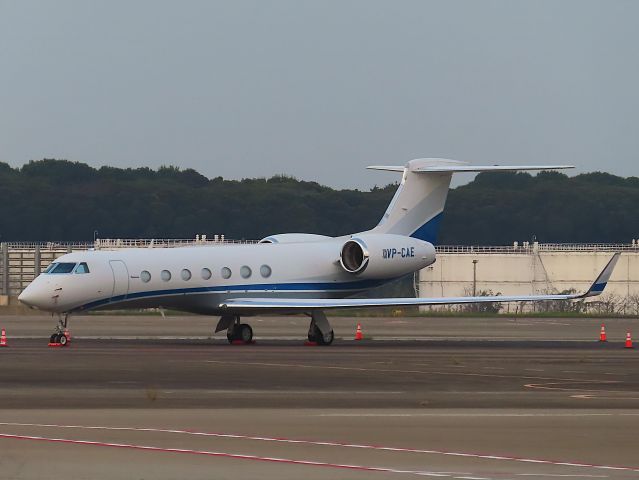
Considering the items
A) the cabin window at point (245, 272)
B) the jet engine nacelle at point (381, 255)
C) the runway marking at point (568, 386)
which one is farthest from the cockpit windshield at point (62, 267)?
the runway marking at point (568, 386)

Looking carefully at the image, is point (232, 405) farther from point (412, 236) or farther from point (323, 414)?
point (412, 236)

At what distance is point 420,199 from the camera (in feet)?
133

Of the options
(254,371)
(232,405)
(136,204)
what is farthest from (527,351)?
(136,204)

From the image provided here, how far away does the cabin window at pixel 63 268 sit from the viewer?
116 ft

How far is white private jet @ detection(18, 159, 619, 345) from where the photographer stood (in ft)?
116

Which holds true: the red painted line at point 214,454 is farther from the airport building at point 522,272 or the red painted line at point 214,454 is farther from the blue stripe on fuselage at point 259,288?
the airport building at point 522,272

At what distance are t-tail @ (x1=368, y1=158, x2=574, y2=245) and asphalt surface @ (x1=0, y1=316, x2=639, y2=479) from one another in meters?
6.27

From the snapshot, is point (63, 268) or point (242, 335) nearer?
point (63, 268)

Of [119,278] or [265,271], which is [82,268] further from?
[265,271]

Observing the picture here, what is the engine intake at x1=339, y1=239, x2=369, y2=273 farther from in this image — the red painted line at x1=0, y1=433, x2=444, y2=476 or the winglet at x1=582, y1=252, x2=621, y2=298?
the red painted line at x1=0, y1=433, x2=444, y2=476

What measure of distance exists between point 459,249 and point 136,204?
3372 cm

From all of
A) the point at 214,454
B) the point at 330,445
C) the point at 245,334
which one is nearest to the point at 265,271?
the point at 245,334

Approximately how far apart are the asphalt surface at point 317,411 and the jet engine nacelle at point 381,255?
4.01 metres

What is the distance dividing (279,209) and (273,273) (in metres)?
72.7
